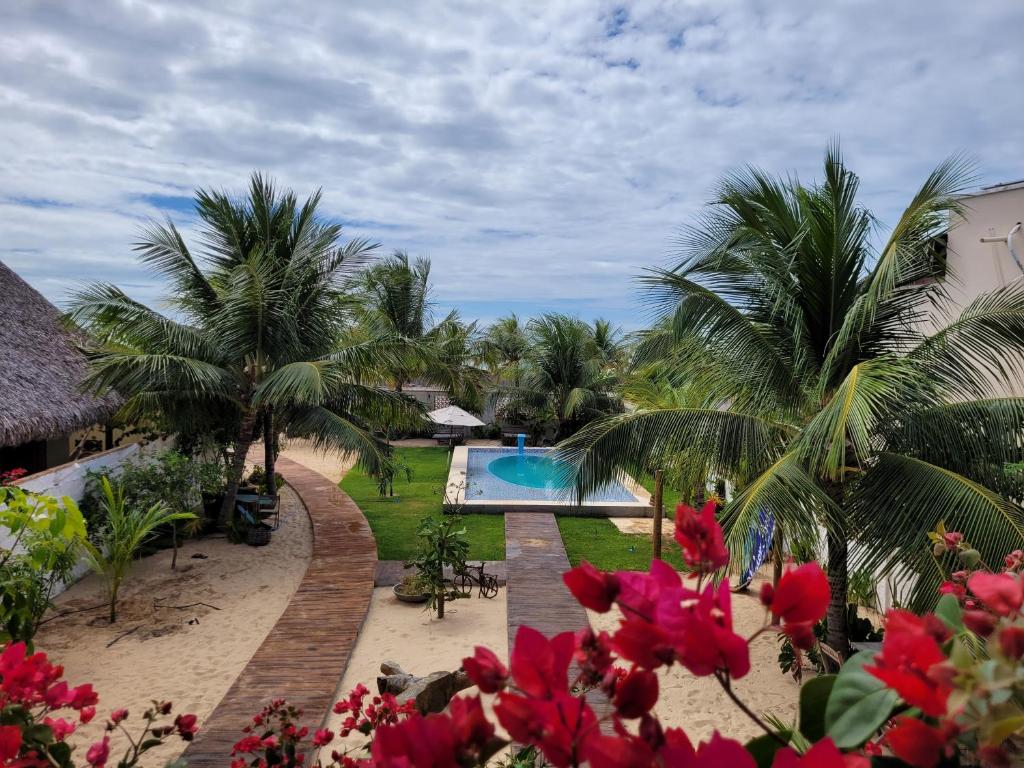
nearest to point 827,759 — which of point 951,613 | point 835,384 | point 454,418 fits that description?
point 951,613

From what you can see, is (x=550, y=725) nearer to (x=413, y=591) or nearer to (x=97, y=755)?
(x=97, y=755)

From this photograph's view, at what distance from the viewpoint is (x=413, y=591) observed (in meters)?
8.27

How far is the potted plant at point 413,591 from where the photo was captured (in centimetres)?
809

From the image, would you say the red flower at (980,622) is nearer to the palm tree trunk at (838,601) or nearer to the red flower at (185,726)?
the red flower at (185,726)

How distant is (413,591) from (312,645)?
1.68 m

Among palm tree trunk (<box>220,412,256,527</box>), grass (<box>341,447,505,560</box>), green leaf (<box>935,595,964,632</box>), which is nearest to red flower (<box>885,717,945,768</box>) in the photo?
green leaf (<box>935,595,964,632</box>)

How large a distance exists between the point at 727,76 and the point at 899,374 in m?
5.18

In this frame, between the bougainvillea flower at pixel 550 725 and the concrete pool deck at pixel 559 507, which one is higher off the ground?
the bougainvillea flower at pixel 550 725

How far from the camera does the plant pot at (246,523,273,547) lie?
10.2 meters

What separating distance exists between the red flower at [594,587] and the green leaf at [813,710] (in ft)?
0.94

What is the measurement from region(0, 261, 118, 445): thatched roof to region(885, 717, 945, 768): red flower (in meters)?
9.72

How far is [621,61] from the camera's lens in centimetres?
888

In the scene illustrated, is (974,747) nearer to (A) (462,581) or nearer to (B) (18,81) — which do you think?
(A) (462,581)

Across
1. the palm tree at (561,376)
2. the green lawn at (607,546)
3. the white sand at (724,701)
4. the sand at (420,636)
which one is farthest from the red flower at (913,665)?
the palm tree at (561,376)
